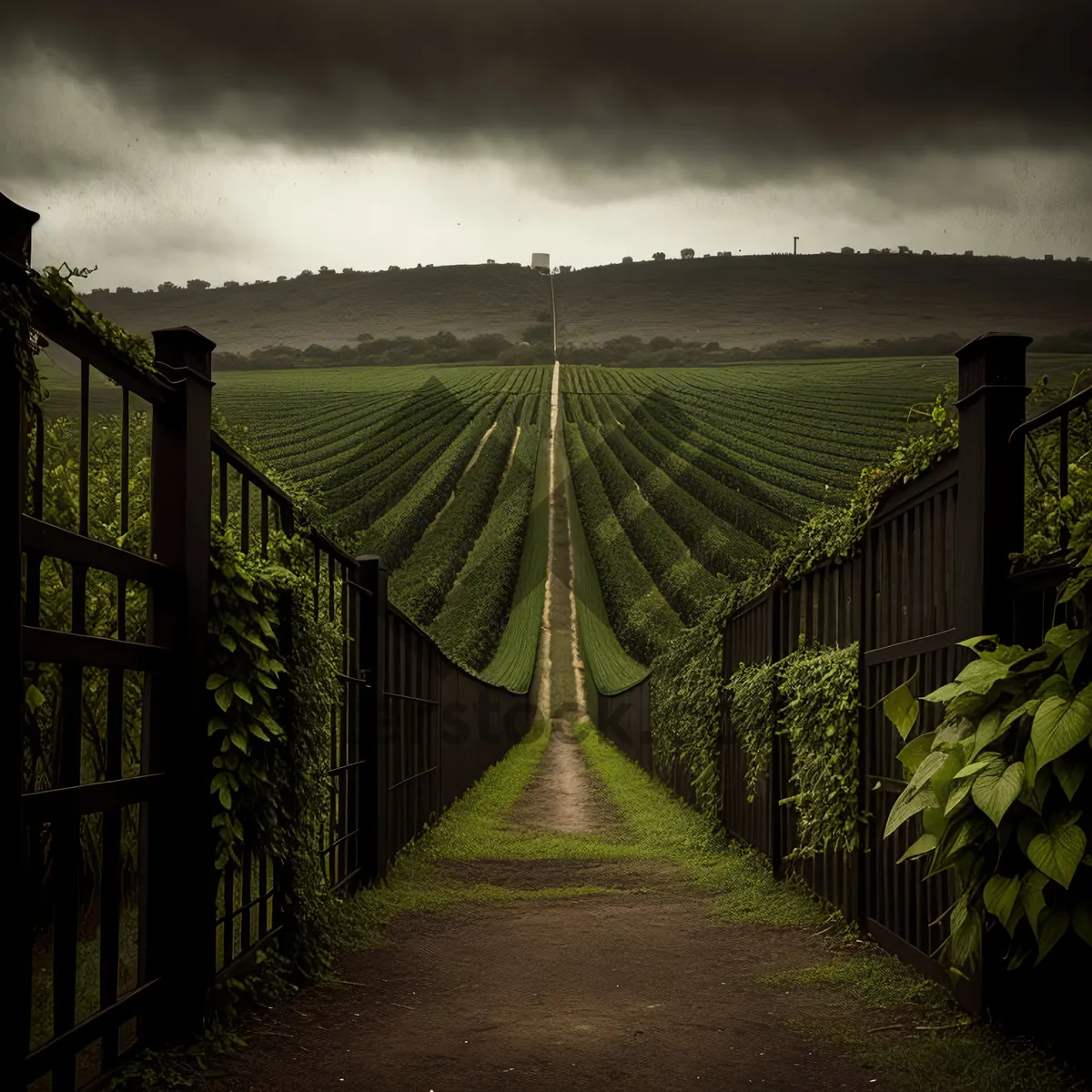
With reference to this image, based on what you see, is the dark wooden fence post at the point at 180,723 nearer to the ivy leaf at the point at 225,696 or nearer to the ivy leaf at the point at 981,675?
the ivy leaf at the point at 225,696

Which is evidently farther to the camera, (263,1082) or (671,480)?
(671,480)

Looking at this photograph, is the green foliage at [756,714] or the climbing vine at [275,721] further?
the green foliage at [756,714]

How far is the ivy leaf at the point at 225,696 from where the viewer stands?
410 centimetres

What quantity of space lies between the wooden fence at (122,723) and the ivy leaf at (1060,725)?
2.56 metres

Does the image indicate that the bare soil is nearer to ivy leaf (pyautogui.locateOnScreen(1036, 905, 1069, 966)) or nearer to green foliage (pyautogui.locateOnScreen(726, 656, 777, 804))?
ivy leaf (pyautogui.locateOnScreen(1036, 905, 1069, 966))

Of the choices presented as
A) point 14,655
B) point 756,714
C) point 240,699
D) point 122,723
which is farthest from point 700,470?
point 14,655

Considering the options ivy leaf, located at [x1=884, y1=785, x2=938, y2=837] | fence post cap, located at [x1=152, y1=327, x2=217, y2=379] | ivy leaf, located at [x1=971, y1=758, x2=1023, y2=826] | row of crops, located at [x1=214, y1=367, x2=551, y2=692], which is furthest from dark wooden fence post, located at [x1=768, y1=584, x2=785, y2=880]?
row of crops, located at [x1=214, y1=367, x2=551, y2=692]

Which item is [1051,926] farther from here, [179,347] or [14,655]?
[179,347]

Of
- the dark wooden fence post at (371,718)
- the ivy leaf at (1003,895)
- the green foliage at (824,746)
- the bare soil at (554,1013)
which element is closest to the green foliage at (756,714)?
the green foliage at (824,746)

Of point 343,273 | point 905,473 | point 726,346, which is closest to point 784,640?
point 905,473

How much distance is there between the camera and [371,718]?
23.6 ft

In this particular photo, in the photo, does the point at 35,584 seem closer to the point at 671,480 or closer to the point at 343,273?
the point at 671,480

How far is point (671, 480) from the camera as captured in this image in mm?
49469

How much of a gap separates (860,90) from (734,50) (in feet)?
22.1
